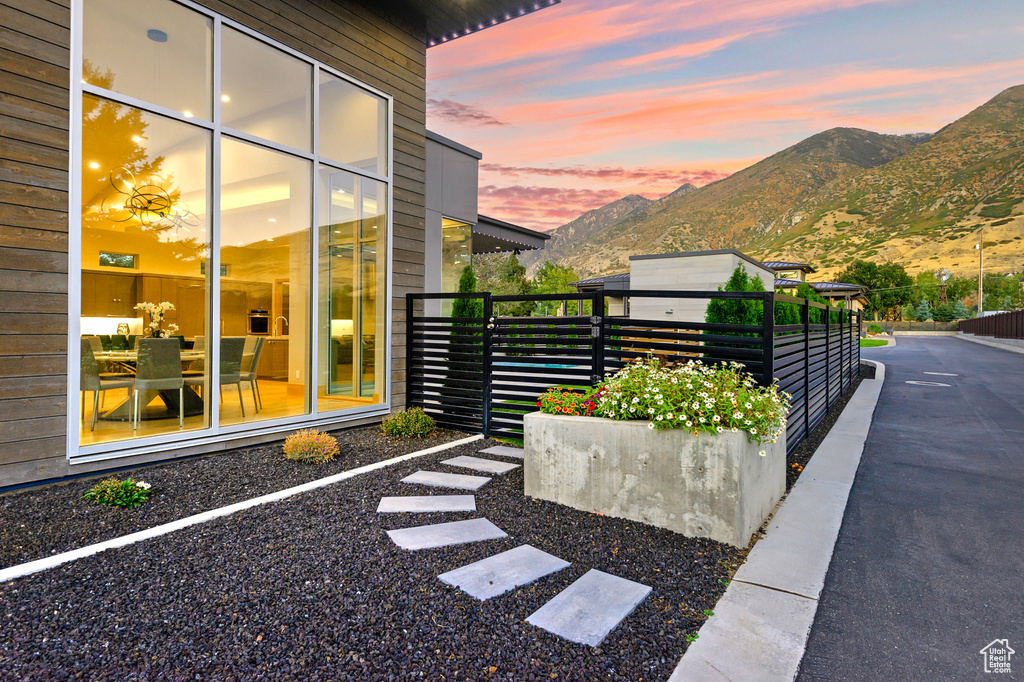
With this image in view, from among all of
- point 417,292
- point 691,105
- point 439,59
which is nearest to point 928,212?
point 691,105

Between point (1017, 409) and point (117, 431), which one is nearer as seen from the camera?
point (117, 431)

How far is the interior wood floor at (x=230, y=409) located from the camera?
4086 mm

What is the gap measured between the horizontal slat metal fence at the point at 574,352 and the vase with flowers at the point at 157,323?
2512 millimetres

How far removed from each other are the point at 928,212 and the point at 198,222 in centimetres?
9213

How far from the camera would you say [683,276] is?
17.7 meters

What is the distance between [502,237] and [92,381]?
912cm

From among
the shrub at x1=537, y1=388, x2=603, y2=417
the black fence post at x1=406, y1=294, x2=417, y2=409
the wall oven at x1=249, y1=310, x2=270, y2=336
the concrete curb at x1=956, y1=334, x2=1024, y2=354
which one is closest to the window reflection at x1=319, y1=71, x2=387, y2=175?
the black fence post at x1=406, y1=294, x2=417, y2=409

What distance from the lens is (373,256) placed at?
6258 millimetres

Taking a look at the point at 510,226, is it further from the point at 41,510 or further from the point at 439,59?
the point at 439,59

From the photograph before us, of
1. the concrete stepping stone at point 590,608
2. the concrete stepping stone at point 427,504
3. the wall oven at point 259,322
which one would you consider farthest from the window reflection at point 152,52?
the concrete stepping stone at point 590,608

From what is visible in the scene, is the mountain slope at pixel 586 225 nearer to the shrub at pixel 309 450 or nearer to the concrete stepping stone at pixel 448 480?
the shrub at pixel 309 450

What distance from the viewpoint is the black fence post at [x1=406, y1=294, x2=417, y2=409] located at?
648 centimetres

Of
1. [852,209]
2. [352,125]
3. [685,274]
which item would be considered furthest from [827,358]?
[852,209]

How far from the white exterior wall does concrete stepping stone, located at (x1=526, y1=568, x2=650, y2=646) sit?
14435 millimetres
